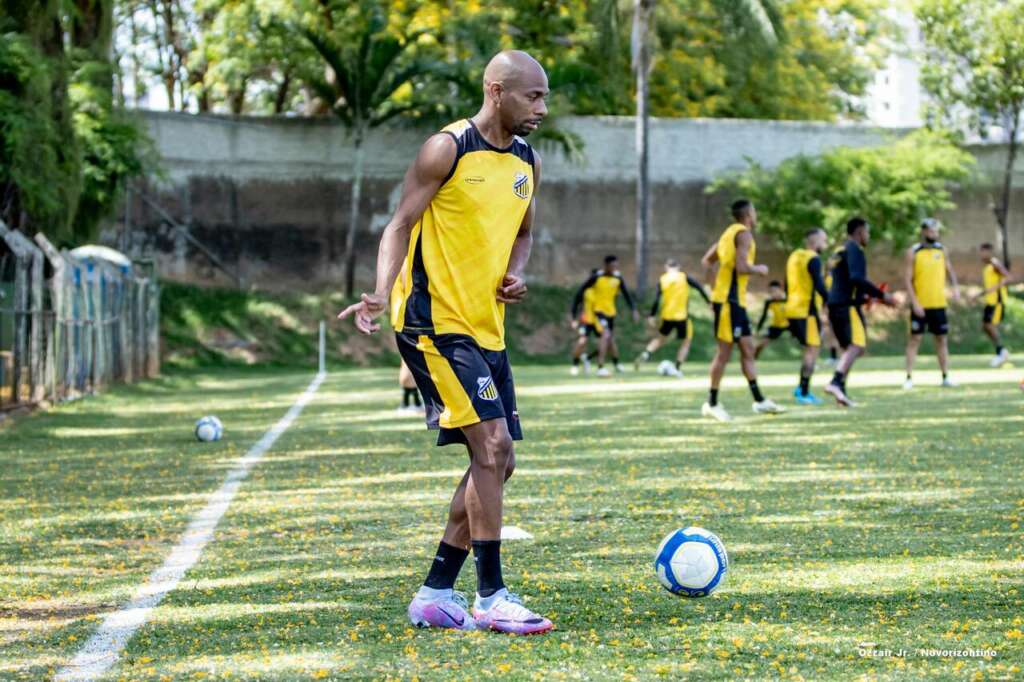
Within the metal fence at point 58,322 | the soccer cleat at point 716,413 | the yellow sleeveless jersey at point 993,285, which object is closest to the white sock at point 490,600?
the soccer cleat at point 716,413

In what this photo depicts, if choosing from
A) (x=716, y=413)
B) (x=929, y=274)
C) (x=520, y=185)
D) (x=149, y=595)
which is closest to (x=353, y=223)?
(x=929, y=274)

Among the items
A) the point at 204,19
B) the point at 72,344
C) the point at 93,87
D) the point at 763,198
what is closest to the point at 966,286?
the point at 763,198

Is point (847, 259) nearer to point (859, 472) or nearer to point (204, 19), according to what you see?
point (859, 472)

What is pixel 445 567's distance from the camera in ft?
21.1

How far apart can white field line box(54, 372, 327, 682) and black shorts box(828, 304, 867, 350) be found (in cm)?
866

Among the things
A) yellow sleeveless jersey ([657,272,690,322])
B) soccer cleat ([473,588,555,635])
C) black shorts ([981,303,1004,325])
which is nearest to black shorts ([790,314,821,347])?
yellow sleeveless jersey ([657,272,690,322])

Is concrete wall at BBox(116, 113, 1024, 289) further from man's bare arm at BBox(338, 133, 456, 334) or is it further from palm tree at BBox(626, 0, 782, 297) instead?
man's bare arm at BBox(338, 133, 456, 334)

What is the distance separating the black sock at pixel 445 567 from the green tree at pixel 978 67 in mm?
41478

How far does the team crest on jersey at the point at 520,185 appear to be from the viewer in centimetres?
662

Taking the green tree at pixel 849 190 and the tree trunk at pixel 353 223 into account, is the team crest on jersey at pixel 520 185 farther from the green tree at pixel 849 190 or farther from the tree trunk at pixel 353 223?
the green tree at pixel 849 190

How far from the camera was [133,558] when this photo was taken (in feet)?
27.0

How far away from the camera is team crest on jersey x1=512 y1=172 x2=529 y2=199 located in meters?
6.62

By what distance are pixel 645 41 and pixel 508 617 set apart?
35.6 metres

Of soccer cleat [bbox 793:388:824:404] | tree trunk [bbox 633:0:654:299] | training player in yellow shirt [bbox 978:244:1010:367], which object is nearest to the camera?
soccer cleat [bbox 793:388:824:404]
